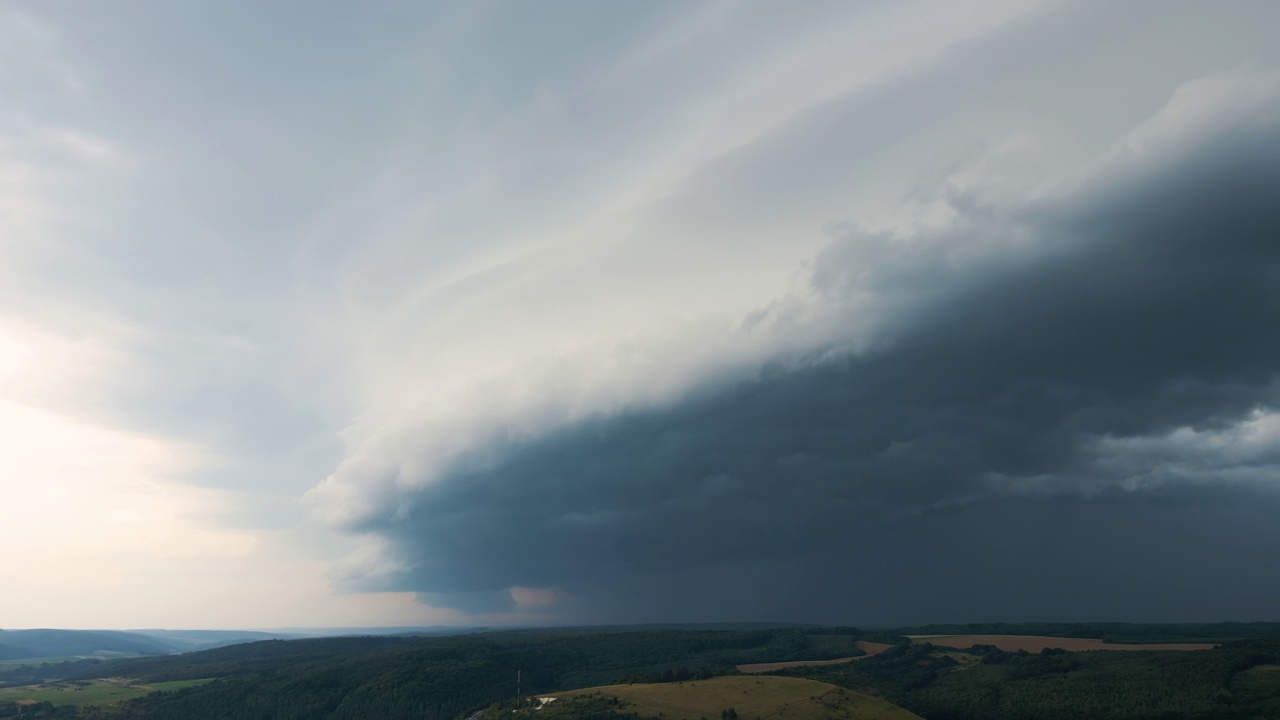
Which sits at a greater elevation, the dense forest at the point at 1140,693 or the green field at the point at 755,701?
the green field at the point at 755,701

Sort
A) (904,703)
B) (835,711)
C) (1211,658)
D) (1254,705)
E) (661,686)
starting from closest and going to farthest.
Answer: (835,711)
(1254,705)
(661,686)
(1211,658)
(904,703)

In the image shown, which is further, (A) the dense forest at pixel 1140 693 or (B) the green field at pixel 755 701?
(A) the dense forest at pixel 1140 693

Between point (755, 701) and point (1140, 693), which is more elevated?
point (755, 701)

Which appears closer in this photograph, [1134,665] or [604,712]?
[604,712]

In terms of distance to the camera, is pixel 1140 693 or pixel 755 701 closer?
pixel 755 701

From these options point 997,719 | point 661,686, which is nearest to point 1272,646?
point 997,719

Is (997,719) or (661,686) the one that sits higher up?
(661,686)

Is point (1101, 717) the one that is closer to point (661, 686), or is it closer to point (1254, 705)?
point (1254, 705)

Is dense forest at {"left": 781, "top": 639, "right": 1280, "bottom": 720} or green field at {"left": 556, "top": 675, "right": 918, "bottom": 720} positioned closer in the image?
green field at {"left": 556, "top": 675, "right": 918, "bottom": 720}
